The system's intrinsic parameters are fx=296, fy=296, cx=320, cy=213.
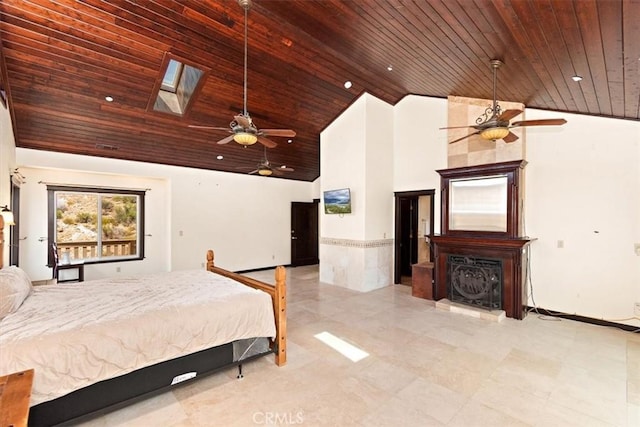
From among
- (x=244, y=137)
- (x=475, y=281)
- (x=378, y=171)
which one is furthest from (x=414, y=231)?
(x=244, y=137)

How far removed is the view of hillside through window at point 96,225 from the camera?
6.39 meters

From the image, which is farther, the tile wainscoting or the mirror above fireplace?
the tile wainscoting

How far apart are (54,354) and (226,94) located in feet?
13.8

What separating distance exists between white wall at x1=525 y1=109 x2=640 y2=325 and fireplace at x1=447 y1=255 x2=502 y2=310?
2.40 ft

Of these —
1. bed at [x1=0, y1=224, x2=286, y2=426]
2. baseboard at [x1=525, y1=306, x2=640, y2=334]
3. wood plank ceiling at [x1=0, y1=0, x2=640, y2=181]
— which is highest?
wood plank ceiling at [x1=0, y1=0, x2=640, y2=181]

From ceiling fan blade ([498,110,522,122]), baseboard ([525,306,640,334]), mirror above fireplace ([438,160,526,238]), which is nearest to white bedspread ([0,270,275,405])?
ceiling fan blade ([498,110,522,122])

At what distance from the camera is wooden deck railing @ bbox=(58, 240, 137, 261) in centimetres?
648

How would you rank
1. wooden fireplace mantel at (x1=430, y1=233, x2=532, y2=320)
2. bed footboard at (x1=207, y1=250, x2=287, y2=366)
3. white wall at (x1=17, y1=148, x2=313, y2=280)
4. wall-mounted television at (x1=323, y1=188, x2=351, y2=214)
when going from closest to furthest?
bed footboard at (x1=207, y1=250, x2=287, y2=366), wooden fireplace mantel at (x1=430, y1=233, x2=532, y2=320), white wall at (x1=17, y1=148, x2=313, y2=280), wall-mounted television at (x1=323, y1=188, x2=351, y2=214)

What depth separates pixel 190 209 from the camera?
7316 mm

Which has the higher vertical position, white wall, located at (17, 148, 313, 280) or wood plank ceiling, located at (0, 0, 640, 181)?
wood plank ceiling, located at (0, 0, 640, 181)

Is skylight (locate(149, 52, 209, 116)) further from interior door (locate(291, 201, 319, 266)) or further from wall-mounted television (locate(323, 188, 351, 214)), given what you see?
interior door (locate(291, 201, 319, 266))

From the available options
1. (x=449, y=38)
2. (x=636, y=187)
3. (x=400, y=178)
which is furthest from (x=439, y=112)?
(x=636, y=187)

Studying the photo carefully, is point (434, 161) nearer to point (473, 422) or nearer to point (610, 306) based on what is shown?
point (610, 306)

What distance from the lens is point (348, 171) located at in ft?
21.0
